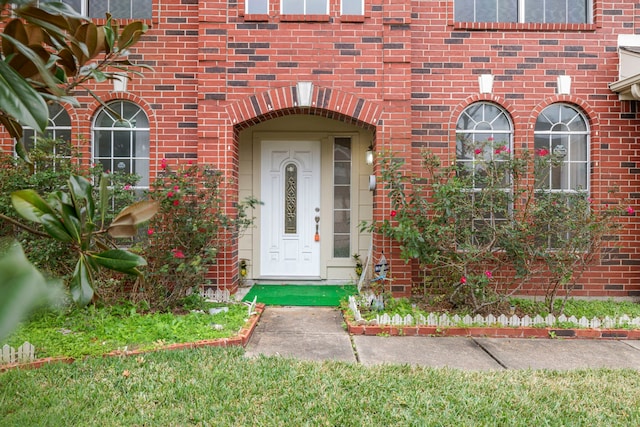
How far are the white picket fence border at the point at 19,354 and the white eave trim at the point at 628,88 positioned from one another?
282 inches

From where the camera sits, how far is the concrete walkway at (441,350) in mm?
3775

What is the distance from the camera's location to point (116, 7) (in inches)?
238

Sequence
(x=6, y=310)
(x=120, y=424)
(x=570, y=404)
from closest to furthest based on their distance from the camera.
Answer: (x=6, y=310), (x=120, y=424), (x=570, y=404)

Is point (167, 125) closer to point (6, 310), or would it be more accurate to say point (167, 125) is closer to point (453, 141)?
point (453, 141)

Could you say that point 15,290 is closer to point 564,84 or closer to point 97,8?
point 564,84

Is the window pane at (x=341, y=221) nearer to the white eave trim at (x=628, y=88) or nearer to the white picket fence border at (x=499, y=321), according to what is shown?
the white picket fence border at (x=499, y=321)

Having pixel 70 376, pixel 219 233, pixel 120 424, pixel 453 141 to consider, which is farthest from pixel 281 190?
pixel 120 424

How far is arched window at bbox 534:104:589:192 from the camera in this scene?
5945 mm

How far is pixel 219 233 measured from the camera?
5.56 meters

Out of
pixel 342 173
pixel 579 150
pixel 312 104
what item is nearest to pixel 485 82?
pixel 579 150

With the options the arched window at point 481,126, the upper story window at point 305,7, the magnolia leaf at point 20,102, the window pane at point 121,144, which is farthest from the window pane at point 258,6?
the magnolia leaf at point 20,102

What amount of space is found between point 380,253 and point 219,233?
6.94 ft

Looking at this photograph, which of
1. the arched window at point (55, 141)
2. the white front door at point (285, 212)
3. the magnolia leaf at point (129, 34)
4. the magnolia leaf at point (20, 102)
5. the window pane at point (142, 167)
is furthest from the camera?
the white front door at point (285, 212)

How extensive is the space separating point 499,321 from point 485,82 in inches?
126
